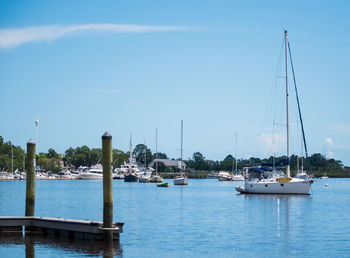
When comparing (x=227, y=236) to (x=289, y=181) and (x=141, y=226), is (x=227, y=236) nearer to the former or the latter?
(x=141, y=226)

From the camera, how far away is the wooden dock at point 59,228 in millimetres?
30484

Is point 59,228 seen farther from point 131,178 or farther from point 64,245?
point 131,178

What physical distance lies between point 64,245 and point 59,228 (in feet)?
5.54

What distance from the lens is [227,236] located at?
37.7 m

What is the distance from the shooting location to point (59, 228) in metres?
33.1

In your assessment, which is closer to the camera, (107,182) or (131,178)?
(107,182)

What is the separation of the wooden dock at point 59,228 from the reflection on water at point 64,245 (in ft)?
1.35

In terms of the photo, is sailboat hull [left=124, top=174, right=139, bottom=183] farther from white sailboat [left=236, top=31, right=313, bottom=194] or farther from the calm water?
the calm water

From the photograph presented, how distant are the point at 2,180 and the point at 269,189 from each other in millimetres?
126392

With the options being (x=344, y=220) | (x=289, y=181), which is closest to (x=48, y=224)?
(x=344, y=220)

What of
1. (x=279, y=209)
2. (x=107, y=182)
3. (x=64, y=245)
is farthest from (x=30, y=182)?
(x=279, y=209)

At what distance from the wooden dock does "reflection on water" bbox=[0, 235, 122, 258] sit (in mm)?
411

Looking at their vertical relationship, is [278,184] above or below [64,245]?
above

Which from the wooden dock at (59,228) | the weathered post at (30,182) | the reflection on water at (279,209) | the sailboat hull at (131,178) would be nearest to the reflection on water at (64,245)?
the wooden dock at (59,228)
